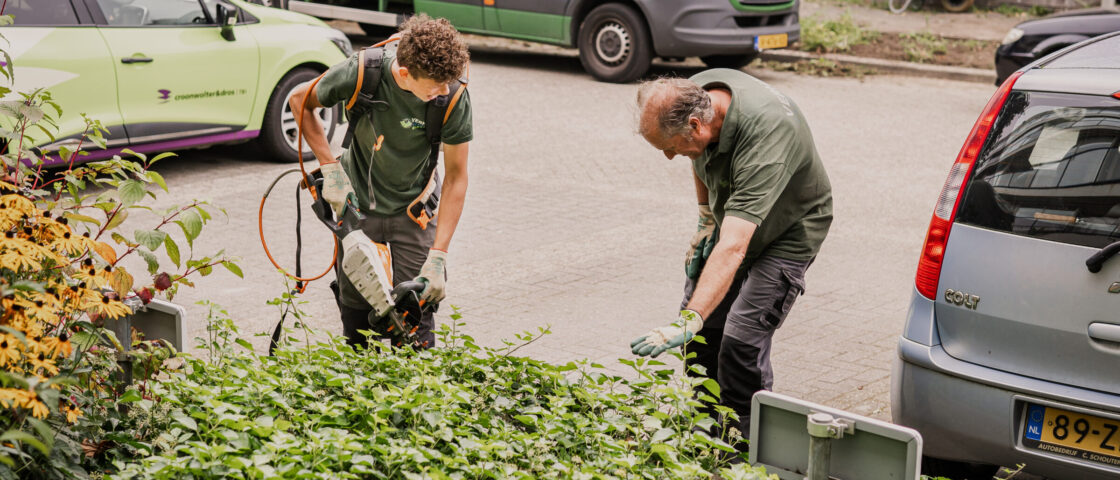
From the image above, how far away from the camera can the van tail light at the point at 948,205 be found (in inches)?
156

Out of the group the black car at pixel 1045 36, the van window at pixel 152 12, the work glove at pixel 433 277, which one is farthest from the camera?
the black car at pixel 1045 36

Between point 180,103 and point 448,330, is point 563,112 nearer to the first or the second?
point 180,103

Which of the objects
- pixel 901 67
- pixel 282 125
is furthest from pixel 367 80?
pixel 901 67

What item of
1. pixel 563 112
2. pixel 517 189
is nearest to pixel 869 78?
pixel 563 112

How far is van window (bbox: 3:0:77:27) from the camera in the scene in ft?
25.7

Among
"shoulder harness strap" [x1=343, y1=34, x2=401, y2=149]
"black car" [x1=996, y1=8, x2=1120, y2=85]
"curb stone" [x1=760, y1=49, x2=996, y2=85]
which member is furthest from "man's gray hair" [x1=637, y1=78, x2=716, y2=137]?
"curb stone" [x1=760, y1=49, x2=996, y2=85]

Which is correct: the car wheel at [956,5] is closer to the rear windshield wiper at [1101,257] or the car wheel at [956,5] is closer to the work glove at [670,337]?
the rear windshield wiper at [1101,257]

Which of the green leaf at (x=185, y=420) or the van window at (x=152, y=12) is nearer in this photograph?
the green leaf at (x=185, y=420)

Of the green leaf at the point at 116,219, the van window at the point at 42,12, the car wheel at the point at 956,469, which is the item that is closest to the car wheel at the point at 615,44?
the van window at the point at 42,12

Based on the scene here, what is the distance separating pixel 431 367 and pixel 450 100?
45.9 inches

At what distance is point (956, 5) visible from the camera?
20422 mm

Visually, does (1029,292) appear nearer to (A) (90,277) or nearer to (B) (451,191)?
(B) (451,191)

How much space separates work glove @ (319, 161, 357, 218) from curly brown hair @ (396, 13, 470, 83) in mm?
507

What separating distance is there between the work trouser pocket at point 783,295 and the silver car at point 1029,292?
0.42m
